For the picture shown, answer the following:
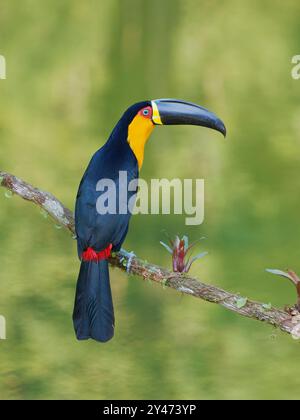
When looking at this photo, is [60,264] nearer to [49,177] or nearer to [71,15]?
[49,177]

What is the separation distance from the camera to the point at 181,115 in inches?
125

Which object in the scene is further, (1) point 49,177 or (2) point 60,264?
(1) point 49,177

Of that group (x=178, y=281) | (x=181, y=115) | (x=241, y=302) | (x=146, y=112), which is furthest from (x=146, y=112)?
(x=241, y=302)

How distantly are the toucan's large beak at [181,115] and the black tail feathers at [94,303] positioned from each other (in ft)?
2.31

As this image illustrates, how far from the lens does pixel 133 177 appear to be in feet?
9.71

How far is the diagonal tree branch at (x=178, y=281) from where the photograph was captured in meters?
2.51

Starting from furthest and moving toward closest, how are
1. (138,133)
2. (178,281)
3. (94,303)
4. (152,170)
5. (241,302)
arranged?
(152,170) < (138,133) < (94,303) < (178,281) < (241,302)

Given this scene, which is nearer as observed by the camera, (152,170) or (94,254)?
(94,254)

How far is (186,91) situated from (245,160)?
Answer: 0.75m

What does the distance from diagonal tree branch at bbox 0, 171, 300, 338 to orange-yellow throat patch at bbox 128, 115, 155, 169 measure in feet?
1.23

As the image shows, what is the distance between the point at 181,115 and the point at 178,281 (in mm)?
811

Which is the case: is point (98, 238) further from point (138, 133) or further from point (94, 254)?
point (138, 133)

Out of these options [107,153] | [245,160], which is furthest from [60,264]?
[245,160]

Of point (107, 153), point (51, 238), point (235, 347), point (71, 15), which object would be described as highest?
point (71, 15)
